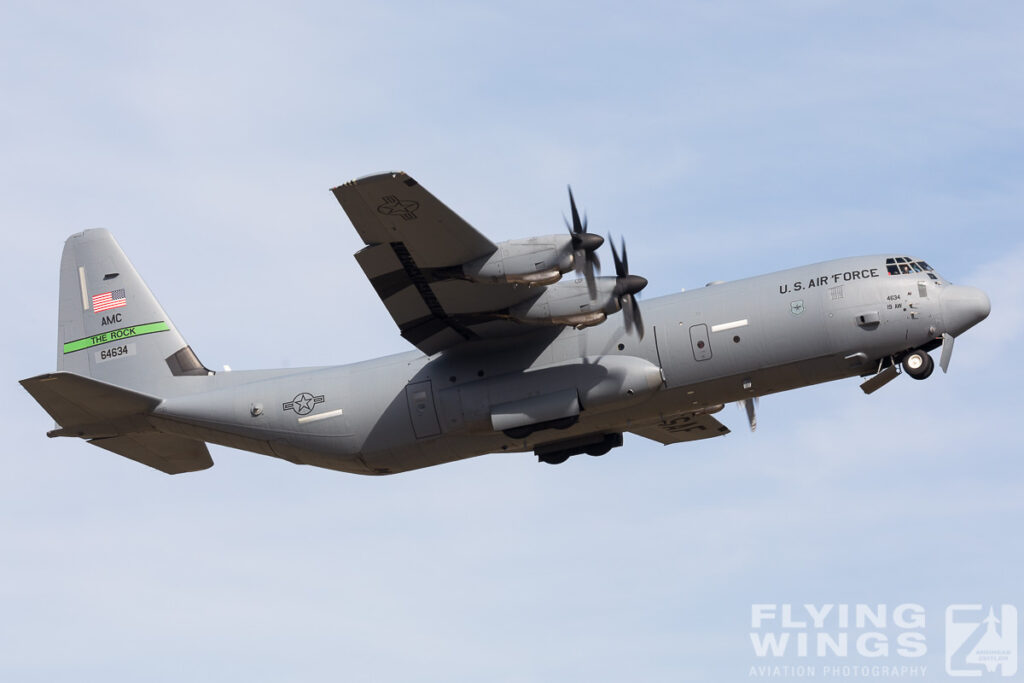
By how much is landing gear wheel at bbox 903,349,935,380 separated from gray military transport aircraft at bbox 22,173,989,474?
3cm

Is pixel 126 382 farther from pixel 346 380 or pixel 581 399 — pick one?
pixel 581 399

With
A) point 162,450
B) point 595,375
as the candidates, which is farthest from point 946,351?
point 162,450

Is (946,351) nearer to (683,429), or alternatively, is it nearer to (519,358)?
(683,429)

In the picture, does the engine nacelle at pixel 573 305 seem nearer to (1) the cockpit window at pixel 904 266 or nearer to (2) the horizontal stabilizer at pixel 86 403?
(1) the cockpit window at pixel 904 266

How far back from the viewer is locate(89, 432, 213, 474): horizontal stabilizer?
2762 centimetres

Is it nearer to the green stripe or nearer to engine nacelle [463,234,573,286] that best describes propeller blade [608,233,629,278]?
engine nacelle [463,234,573,286]

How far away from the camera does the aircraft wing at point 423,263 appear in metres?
22.1

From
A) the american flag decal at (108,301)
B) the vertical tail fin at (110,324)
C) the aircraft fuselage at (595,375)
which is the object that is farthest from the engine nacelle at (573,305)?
the american flag decal at (108,301)

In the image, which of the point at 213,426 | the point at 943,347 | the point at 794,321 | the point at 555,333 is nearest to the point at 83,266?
the point at 213,426

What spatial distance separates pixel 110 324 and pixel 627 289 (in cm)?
1276

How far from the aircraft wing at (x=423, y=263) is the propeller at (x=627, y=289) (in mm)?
1537

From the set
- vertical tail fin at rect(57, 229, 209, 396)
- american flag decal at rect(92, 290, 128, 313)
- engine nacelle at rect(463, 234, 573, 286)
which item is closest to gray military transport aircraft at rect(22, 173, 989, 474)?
engine nacelle at rect(463, 234, 573, 286)

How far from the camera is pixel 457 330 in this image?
2514 centimetres

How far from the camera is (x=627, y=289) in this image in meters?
23.5
